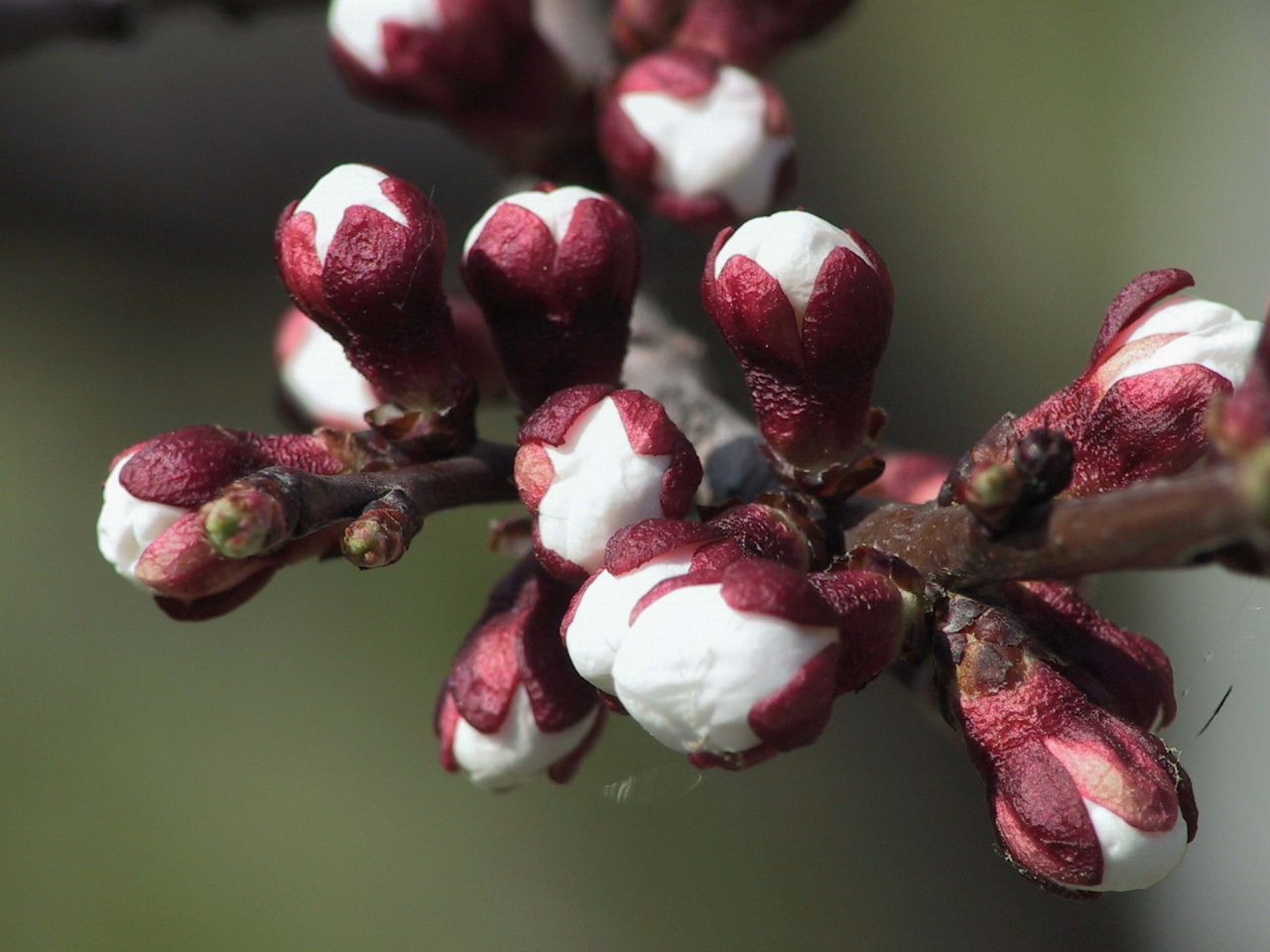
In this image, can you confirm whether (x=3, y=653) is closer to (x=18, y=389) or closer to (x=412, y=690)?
(x=18, y=389)

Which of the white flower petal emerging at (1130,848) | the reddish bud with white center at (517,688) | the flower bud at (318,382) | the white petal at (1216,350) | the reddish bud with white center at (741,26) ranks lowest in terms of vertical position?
the flower bud at (318,382)

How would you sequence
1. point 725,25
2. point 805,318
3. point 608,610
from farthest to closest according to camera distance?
1. point 725,25
2. point 805,318
3. point 608,610

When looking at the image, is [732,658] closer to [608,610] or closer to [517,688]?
[608,610]

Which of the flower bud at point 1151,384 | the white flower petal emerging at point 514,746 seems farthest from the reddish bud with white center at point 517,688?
the flower bud at point 1151,384

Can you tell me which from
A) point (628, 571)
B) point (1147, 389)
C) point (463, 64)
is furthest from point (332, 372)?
point (1147, 389)

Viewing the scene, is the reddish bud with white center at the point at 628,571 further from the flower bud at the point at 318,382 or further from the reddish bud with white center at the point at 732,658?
the flower bud at the point at 318,382

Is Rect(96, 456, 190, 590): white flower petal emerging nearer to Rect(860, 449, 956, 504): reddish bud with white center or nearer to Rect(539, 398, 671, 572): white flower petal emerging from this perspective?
Rect(539, 398, 671, 572): white flower petal emerging
